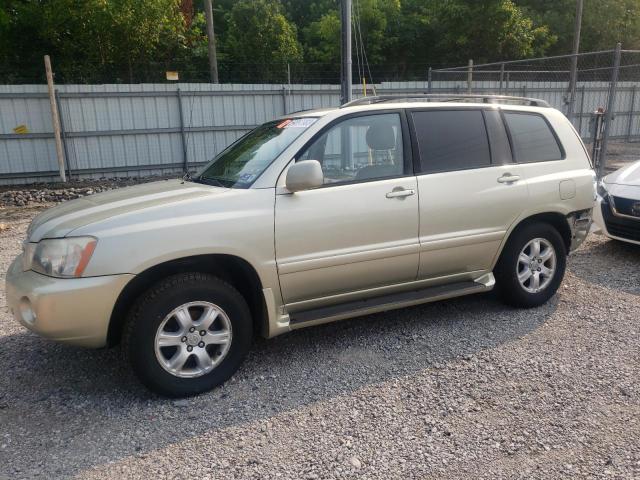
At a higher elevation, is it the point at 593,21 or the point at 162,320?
the point at 593,21

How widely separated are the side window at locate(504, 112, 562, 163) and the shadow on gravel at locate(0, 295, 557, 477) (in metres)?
1.35

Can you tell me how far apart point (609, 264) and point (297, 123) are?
4261 millimetres

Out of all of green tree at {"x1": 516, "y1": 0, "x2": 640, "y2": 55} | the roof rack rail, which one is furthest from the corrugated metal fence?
green tree at {"x1": 516, "y1": 0, "x2": 640, "y2": 55}

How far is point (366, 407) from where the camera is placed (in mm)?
3344

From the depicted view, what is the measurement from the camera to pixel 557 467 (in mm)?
2754

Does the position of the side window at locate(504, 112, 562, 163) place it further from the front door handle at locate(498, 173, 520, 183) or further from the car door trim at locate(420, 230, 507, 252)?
the car door trim at locate(420, 230, 507, 252)

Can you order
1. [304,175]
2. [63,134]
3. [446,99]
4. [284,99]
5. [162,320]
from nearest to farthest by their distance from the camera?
[162,320], [304,175], [446,99], [63,134], [284,99]

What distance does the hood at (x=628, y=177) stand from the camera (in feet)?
21.6

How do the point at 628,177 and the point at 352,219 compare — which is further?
the point at 628,177

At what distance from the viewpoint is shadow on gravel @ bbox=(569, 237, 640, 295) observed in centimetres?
558

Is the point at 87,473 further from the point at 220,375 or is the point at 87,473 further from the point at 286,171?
the point at 286,171

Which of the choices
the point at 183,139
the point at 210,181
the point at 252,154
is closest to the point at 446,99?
the point at 252,154

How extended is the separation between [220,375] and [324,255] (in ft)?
3.46

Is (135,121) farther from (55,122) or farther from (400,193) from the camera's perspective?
(400,193)
